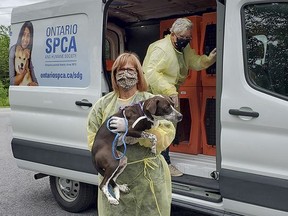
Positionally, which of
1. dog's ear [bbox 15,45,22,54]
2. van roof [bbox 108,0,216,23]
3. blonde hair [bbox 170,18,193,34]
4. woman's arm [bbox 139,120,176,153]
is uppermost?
A: van roof [bbox 108,0,216,23]

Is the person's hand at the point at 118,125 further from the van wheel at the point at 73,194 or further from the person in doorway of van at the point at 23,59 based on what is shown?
the person in doorway of van at the point at 23,59

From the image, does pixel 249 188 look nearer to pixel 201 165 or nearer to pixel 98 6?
pixel 201 165

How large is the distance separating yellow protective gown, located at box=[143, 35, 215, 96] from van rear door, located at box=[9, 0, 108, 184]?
1.53 ft

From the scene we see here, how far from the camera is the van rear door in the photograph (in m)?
4.02

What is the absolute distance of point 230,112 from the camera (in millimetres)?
3088

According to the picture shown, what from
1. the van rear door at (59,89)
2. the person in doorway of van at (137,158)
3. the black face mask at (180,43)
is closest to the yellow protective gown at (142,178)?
the person in doorway of van at (137,158)

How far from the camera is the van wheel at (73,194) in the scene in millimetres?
4520

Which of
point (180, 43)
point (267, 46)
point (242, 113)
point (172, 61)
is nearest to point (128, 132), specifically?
point (242, 113)

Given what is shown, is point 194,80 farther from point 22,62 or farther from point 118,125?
point 118,125

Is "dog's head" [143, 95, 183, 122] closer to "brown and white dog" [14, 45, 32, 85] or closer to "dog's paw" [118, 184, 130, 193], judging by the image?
"dog's paw" [118, 184, 130, 193]

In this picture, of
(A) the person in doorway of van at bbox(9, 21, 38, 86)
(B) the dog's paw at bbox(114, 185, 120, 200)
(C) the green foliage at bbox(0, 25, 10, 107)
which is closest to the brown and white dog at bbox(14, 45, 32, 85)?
(A) the person in doorway of van at bbox(9, 21, 38, 86)

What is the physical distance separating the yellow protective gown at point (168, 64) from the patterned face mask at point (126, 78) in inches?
48.6

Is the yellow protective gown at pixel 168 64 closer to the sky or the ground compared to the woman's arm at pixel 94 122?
closer to the sky

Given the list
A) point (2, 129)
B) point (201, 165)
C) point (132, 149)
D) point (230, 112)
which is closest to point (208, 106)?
point (201, 165)
